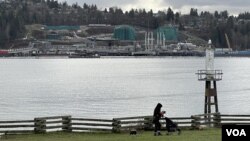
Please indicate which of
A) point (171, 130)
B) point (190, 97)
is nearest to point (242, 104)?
point (190, 97)

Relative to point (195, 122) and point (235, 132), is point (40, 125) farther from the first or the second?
point (235, 132)

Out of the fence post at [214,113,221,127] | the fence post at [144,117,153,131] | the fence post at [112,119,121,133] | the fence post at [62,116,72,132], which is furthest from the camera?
the fence post at [214,113,221,127]

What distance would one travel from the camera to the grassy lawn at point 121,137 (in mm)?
27531

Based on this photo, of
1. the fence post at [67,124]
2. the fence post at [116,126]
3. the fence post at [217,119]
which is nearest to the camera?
the fence post at [116,126]

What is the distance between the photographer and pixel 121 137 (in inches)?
1130

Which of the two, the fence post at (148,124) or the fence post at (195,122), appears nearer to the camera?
the fence post at (148,124)

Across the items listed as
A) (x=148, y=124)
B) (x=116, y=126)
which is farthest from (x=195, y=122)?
(x=116, y=126)

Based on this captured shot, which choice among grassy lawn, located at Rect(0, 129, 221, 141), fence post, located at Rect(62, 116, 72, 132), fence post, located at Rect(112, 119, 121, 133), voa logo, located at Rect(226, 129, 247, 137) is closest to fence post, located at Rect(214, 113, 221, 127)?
grassy lawn, located at Rect(0, 129, 221, 141)

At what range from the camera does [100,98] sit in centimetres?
9812

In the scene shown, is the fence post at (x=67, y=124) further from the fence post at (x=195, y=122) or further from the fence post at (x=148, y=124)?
the fence post at (x=195, y=122)

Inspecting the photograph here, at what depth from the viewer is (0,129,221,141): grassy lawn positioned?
1084 inches

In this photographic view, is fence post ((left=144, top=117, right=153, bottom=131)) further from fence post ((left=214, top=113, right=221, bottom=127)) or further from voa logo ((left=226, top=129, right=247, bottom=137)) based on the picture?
voa logo ((left=226, top=129, right=247, bottom=137))

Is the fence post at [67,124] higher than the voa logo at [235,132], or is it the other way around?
the voa logo at [235,132]

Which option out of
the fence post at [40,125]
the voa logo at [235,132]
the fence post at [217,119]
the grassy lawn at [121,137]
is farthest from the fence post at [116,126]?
the voa logo at [235,132]
